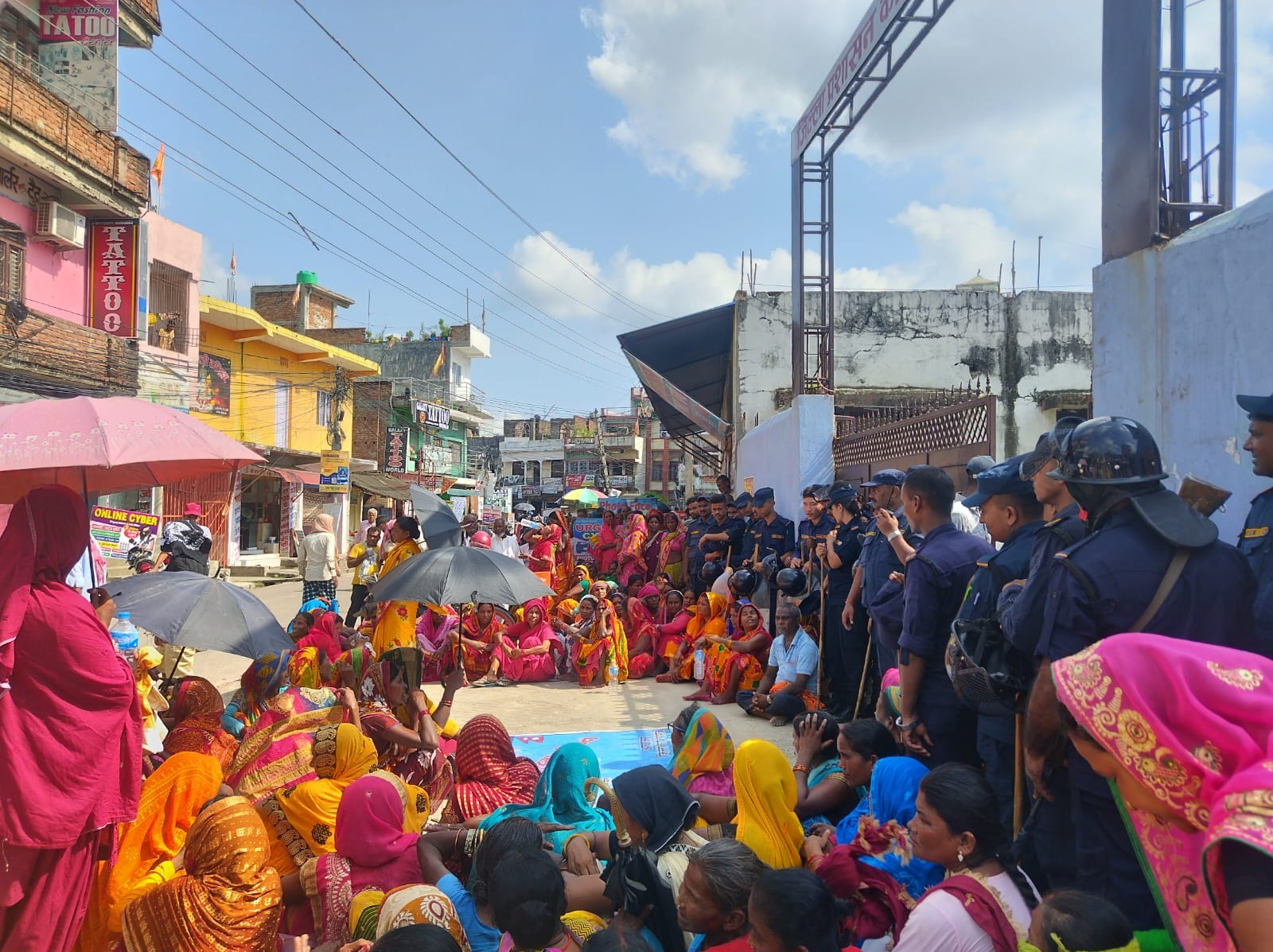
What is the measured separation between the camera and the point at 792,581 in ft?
23.2

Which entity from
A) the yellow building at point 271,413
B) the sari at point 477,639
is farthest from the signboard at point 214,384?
the sari at point 477,639

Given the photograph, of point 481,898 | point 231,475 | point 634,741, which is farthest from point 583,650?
point 231,475

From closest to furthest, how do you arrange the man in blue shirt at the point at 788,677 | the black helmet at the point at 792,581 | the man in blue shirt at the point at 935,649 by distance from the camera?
the man in blue shirt at the point at 935,649 → the man in blue shirt at the point at 788,677 → the black helmet at the point at 792,581

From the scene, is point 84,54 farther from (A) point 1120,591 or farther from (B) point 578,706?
(A) point 1120,591

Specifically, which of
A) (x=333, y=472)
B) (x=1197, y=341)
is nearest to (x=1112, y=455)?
(x=1197, y=341)

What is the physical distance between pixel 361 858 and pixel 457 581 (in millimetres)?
2994

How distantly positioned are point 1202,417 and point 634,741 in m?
4.43

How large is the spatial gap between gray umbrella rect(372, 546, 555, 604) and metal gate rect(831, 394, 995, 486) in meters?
3.07

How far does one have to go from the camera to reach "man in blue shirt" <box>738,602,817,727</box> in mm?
6688

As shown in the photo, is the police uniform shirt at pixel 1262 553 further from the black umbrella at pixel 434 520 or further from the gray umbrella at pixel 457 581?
the black umbrella at pixel 434 520

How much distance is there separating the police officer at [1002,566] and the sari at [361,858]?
7.15 feet

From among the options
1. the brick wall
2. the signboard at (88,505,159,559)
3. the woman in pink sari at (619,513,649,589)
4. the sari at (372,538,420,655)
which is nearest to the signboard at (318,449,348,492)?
the brick wall

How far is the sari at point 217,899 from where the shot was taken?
8.66 feet

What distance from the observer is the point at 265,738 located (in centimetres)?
402
